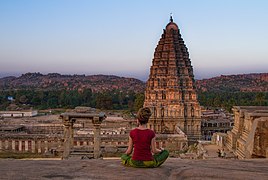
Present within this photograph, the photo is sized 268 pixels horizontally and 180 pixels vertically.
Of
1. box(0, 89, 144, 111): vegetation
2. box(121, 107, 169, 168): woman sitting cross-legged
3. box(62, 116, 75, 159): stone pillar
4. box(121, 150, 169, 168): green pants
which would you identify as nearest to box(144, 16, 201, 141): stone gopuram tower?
box(62, 116, 75, 159): stone pillar

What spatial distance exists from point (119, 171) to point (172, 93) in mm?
33642

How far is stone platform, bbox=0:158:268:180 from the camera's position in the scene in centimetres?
411

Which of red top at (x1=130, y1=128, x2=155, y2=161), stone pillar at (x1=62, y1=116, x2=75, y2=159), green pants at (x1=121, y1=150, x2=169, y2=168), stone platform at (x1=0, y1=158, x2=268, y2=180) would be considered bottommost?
stone pillar at (x1=62, y1=116, x2=75, y2=159)

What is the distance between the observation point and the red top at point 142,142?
4882 millimetres

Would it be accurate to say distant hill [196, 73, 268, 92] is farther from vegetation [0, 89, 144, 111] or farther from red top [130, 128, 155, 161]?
red top [130, 128, 155, 161]

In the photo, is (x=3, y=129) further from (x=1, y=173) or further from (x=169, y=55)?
(x=1, y=173)

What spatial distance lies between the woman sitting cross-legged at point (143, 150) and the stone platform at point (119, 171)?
12 cm

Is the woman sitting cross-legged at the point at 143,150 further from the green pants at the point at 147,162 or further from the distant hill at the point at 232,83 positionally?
the distant hill at the point at 232,83

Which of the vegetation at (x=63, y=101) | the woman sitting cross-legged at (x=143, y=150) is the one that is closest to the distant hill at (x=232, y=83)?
the vegetation at (x=63, y=101)

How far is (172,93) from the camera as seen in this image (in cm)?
3778

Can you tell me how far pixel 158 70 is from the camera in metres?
39.2

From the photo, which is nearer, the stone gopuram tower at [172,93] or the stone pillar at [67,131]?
the stone pillar at [67,131]

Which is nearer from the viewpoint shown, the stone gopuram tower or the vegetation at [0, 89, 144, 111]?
the stone gopuram tower

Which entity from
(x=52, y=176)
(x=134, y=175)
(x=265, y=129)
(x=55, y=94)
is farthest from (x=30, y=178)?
(x=55, y=94)
